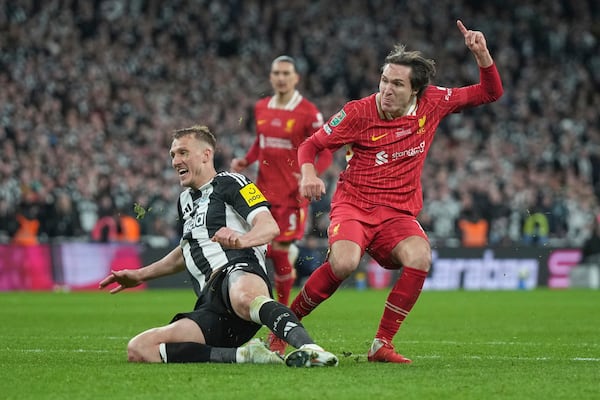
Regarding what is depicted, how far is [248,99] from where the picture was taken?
1053 inches

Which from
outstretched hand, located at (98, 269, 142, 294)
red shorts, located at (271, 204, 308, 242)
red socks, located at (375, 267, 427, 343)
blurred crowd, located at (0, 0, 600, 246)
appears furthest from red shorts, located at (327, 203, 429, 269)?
blurred crowd, located at (0, 0, 600, 246)

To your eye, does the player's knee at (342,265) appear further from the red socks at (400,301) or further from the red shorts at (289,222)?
the red shorts at (289,222)

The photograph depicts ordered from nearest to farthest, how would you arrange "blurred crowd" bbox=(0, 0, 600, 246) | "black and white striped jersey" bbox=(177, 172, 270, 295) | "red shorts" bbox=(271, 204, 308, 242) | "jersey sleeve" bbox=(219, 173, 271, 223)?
1. "jersey sleeve" bbox=(219, 173, 271, 223)
2. "black and white striped jersey" bbox=(177, 172, 270, 295)
3. "red shorts" bbox=(271, 204, 308, 242)
4. "blurred crowd" bbox=(0, 0, 600, 246)

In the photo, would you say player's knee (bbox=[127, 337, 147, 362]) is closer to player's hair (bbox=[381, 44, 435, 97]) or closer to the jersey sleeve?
the jersey sleeve

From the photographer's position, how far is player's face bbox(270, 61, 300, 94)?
1130cm

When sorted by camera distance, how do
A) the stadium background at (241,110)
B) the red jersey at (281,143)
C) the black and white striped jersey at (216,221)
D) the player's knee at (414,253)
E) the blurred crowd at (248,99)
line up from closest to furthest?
the black and white striped jersey at (216,221), the player's knee at (414,253), the red jersey at (281,143), the stadium background at (241,110), the blurred crowd at (248,99)

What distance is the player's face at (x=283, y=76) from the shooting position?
37.1ft

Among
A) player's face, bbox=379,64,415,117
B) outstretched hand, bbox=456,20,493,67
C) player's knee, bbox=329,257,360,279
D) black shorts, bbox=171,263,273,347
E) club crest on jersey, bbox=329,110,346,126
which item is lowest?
black shorts, bbox=171,263,273,347

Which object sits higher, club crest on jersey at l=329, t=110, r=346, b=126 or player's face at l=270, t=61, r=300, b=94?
player's face at l=270, t=61, r=300, b=94

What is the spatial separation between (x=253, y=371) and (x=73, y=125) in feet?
60.3

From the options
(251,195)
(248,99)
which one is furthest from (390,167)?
(248,99)

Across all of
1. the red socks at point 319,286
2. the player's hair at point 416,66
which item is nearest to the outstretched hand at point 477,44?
the player's hair at point 416,66

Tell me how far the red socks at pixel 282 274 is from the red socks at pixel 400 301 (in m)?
4.01

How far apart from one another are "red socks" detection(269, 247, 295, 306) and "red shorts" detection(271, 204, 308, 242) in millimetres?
162
